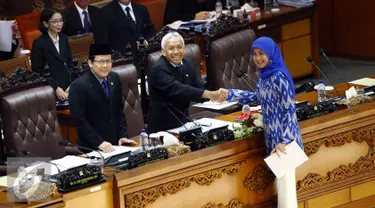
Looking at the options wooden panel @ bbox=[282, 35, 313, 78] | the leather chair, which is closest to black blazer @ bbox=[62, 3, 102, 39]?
the leather chair

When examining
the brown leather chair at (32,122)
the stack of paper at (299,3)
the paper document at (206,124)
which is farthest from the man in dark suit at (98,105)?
the stack of paper at (299,3)

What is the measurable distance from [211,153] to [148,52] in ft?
6.76

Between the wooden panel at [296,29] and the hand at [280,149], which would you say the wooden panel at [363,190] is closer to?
the hand at [280,149]

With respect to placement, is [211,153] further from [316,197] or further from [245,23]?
[245,23]

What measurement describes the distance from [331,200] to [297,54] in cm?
427

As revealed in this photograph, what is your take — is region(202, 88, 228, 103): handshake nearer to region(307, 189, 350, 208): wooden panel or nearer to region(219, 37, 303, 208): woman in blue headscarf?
region(219, 37, 303, 208): woman in blue headscarf

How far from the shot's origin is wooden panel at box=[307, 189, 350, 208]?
258 inches

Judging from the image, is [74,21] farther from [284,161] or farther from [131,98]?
[284,161]

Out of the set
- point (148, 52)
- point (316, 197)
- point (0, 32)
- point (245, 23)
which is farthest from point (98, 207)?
point (0, 32)

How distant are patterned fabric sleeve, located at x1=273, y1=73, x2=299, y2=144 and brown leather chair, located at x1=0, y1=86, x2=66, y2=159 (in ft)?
6.66

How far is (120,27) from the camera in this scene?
30.4 ft

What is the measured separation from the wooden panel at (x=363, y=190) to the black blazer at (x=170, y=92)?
126 centimetres

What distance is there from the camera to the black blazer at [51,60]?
27.4 feet

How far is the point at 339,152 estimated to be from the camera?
665 centimetres
